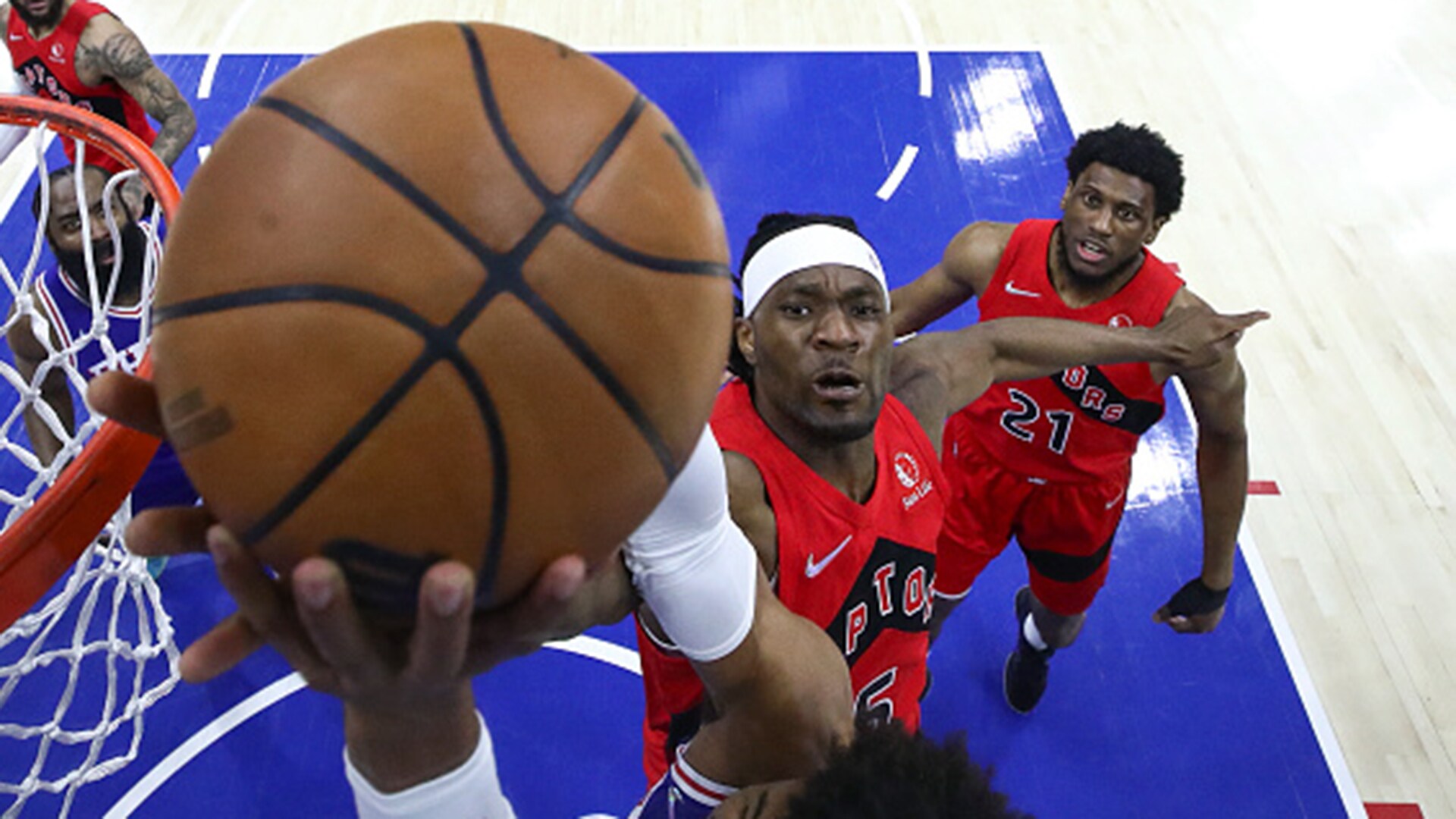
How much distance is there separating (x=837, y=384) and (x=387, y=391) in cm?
151

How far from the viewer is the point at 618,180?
1188 mm

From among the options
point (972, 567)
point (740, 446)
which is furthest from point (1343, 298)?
point (740, 446)

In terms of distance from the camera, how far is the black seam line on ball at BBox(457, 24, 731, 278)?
1126 millimetres

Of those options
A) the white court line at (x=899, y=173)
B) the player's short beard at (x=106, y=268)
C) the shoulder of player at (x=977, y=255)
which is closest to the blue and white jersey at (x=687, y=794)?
the shoulder of player at (x=977, y=255)

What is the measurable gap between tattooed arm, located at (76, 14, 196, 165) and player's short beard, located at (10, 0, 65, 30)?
0.13 m

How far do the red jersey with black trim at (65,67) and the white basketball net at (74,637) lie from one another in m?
1.14

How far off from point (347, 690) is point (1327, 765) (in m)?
3.51

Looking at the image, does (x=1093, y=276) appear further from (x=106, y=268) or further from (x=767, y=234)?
(x=106, y=268)

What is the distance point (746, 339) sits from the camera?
2.64 metres

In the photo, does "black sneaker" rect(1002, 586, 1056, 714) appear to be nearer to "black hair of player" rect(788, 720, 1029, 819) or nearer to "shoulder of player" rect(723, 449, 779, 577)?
"shoulder of player" rect(723, 449, 779, 577)

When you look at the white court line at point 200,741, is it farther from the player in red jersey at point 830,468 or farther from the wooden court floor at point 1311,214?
the wooden court floor at point 1311,214

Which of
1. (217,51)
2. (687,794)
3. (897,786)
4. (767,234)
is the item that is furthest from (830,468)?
(217,51)

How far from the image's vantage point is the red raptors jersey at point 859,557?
245 cm

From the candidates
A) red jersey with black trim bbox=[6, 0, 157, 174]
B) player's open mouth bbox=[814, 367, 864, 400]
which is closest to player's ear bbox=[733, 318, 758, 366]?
player's open mouth bbox=[814, 367, 864, 400]
